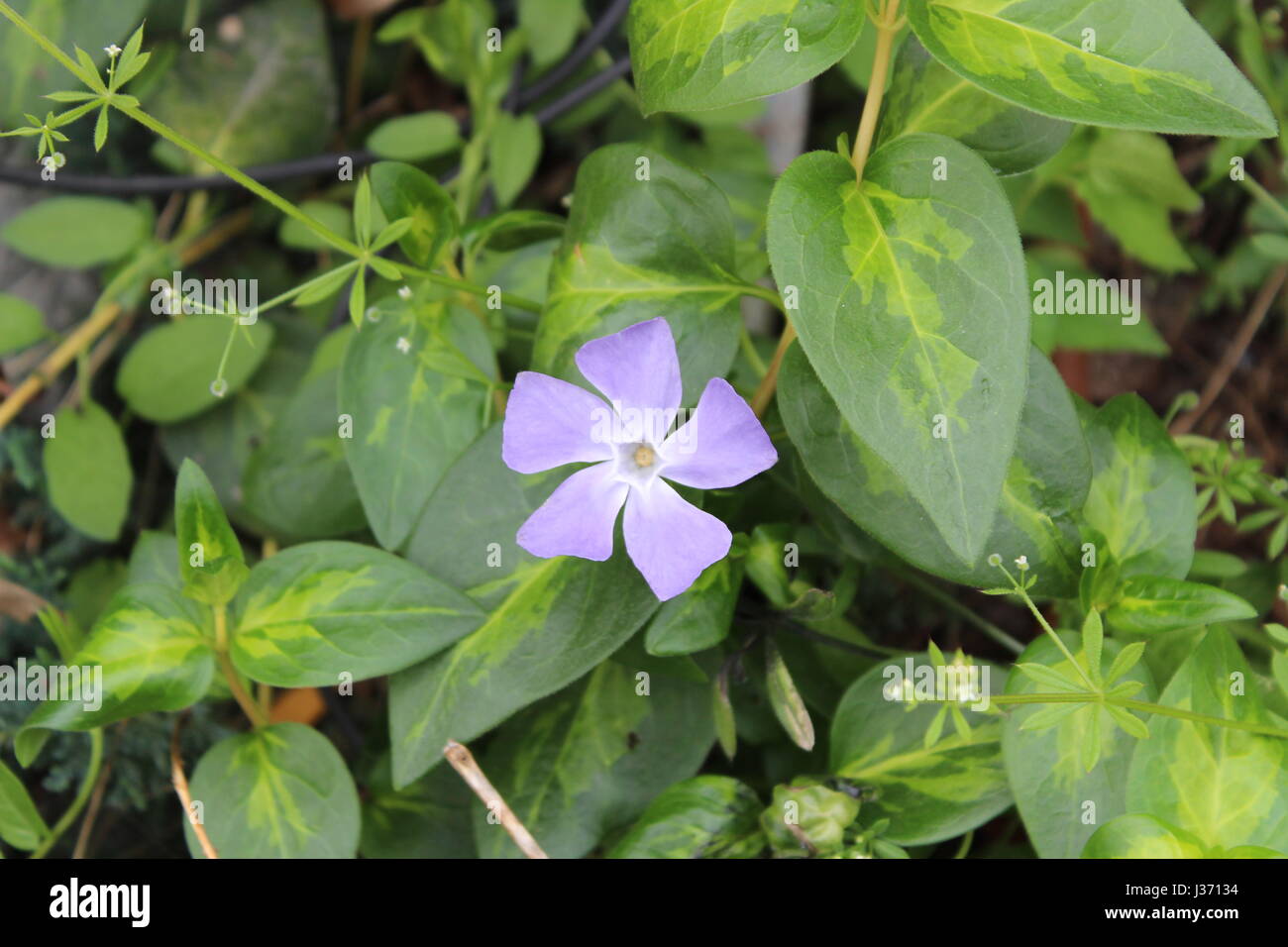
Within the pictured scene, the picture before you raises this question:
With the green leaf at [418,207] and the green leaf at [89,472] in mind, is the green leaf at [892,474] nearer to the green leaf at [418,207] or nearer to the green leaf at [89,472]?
the green leaf at [418,207]

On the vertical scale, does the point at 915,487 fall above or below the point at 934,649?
above

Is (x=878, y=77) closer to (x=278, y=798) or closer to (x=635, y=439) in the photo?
(x=635, y=439)

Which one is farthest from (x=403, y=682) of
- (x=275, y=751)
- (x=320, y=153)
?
(x=320, y=153)

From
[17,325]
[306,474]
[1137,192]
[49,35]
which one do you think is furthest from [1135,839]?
[49,35]

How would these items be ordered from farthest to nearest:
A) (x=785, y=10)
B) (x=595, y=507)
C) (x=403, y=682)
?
(x=403, y=682) → (x=595, y=507) → (x=785, y=10)

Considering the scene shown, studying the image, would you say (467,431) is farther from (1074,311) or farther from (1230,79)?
(1074,311)

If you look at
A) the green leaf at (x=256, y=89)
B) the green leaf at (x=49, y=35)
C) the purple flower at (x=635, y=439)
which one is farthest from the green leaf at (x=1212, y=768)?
the green leaf at (x=49, y=35)
